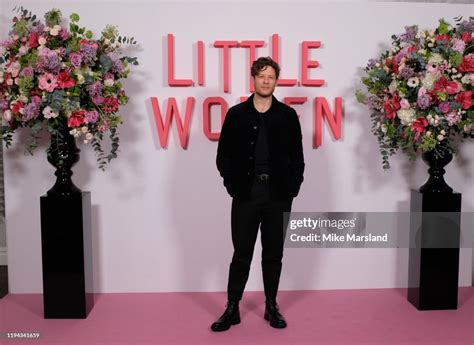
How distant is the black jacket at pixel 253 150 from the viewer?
3.01 m

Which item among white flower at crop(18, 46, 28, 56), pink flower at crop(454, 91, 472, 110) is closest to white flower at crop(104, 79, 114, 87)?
white flower at crop(18, 46, 28, 56)

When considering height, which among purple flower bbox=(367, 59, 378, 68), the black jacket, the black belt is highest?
purple flower bbox=(367, 59, 378, 68)

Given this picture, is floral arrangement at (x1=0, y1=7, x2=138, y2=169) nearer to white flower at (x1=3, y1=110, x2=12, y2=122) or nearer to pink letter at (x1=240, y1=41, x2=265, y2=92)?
white flower at (x1=3, y1=110, x2=12, y2=122)

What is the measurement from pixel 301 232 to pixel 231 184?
122cm

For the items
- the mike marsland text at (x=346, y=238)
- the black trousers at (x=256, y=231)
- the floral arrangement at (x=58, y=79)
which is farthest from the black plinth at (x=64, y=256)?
the mike marsland text at (x=346, y=238)

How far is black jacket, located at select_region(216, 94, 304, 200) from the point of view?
3.01 metres

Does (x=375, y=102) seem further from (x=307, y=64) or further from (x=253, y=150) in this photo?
(x=253, y=150)

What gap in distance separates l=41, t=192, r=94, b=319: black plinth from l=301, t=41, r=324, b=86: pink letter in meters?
1.92

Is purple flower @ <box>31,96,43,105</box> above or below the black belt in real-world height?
above

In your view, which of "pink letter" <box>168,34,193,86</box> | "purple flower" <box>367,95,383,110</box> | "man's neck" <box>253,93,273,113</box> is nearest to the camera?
"man's neck" <box>253,93,273,113</box>

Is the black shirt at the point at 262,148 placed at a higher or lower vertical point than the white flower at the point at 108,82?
lower

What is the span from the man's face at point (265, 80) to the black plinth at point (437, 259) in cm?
143

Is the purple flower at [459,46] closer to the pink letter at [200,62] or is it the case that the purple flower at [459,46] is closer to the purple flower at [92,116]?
the pink letter at [200,62]

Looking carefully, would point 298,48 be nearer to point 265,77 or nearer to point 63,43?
point 265,77
